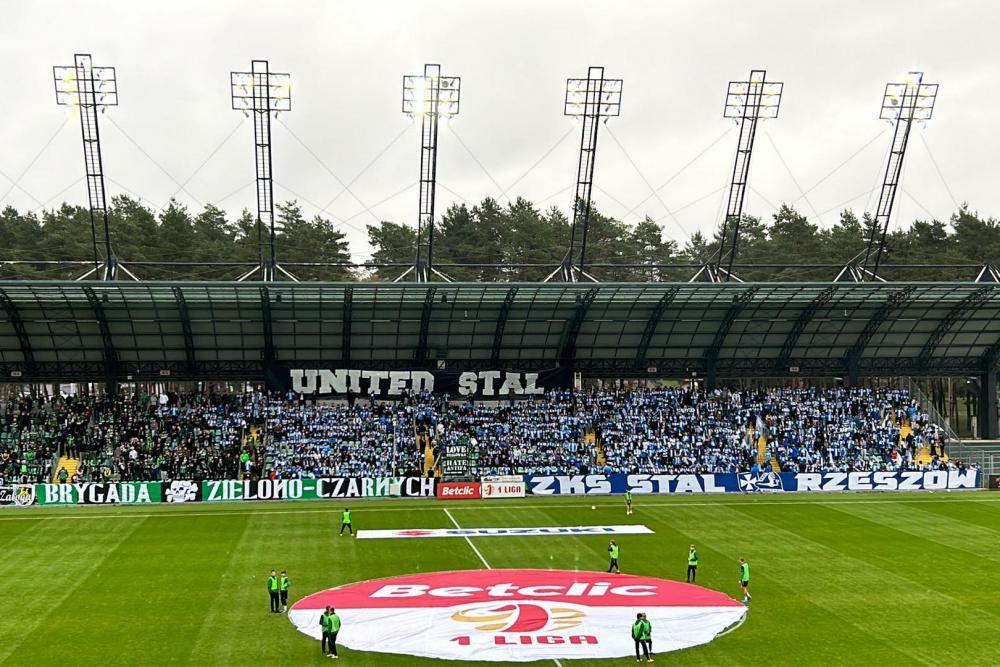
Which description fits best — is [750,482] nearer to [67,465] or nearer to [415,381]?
[415,381]

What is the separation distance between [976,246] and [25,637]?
99582 mm

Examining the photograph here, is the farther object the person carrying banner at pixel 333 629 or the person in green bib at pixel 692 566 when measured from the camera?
the person in green bib at pixel 692 566

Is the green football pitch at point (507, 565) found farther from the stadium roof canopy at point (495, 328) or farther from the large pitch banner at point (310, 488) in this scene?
the stadium roof canopy at point (495, 328)

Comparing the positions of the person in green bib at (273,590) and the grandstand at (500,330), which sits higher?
the grandstand at (500,330)

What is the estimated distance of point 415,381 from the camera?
67.9 meters

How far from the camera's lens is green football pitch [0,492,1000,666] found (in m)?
26.2

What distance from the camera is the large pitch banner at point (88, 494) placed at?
174 feet


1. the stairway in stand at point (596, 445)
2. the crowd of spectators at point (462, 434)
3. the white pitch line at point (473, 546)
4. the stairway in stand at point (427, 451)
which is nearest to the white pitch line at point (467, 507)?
the white pitch line at point (473, 546)

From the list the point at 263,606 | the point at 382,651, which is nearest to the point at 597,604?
the point at 382,651

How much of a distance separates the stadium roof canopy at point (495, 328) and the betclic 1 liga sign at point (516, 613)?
27212mm

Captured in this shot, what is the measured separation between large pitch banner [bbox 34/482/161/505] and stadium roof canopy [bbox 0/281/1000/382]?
10877 millimetres

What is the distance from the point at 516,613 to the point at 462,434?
35.8 m

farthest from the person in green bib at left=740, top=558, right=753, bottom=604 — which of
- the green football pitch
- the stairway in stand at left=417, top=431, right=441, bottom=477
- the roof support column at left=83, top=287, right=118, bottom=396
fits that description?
the roof support column at left=83, top=287, right=118, bottom=396

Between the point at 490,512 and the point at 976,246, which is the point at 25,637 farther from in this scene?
the point at 976,246
